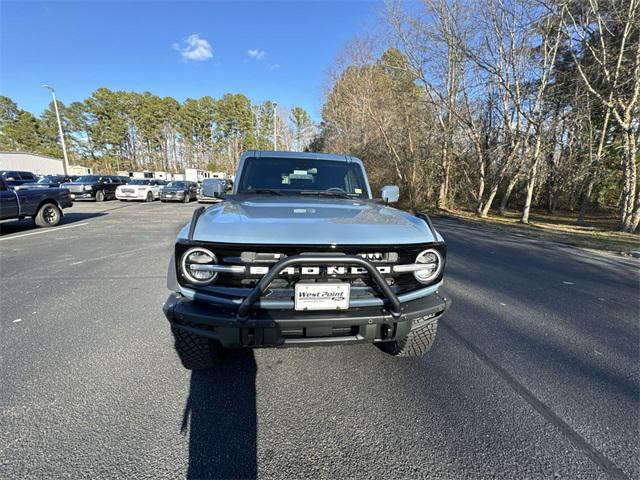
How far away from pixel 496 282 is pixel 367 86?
64.5 feet

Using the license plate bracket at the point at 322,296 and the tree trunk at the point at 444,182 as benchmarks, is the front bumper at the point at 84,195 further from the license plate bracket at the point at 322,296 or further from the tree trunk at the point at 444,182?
the license plate bracket at the point at 322,296

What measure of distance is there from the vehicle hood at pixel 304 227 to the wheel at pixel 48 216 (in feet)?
34.6

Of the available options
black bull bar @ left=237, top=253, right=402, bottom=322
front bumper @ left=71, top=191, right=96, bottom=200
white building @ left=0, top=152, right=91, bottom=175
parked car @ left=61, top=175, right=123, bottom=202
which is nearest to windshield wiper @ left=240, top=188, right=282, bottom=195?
black bull bar @ left=237, top=253, right=402, bottom=322

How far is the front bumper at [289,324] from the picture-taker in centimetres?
178

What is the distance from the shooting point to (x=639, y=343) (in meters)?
3.07

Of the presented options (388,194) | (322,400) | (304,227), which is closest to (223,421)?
(322,400)

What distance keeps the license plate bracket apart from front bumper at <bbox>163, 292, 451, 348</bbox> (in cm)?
5

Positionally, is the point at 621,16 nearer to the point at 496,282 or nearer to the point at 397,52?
the point at 397,52

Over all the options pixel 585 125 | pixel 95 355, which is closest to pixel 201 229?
pixel 95 355

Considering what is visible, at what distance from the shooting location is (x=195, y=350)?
2.21 metres

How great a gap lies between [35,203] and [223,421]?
427 inches

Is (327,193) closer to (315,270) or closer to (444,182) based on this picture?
(315,270)

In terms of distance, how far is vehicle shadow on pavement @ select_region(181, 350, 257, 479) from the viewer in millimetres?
1634

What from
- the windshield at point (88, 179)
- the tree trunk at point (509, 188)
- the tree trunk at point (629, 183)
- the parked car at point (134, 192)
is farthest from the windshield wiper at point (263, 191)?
the windshield at point (88, 179)
